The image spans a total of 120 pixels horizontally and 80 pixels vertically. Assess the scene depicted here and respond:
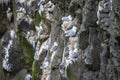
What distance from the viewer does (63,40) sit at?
809cm

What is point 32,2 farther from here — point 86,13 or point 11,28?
point 86,13

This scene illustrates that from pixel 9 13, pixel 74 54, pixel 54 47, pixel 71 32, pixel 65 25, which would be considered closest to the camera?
pixel 74 54

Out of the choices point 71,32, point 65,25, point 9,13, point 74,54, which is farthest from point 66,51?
point 9,13

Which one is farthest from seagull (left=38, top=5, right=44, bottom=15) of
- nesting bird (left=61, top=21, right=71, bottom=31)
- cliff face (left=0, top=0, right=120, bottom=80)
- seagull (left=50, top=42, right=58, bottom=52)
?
nesting bird (left=61, top=21, right=71, bottom=31)

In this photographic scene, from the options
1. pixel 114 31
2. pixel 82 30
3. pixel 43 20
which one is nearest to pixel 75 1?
pixel 82 30

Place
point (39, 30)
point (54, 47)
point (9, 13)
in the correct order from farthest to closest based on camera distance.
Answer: point (9, 13)
point (39, 30)
point (54, 47)

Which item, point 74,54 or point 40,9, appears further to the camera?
point 40,9

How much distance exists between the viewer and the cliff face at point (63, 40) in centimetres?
546

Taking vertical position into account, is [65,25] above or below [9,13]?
above

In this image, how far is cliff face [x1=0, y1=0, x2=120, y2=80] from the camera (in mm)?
5461

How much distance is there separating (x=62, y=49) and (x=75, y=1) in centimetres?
145

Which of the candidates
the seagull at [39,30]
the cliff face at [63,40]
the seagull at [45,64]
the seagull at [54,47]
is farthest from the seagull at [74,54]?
the seagull at [39,30]

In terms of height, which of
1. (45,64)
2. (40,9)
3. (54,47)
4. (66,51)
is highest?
(40,9)

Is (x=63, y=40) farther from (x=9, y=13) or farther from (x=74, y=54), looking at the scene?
(x=9, y=13)
